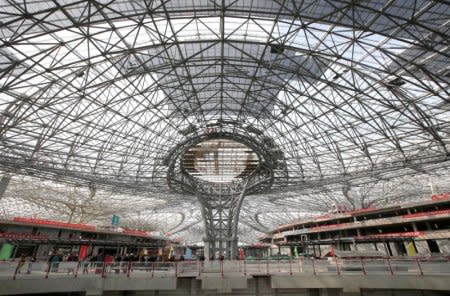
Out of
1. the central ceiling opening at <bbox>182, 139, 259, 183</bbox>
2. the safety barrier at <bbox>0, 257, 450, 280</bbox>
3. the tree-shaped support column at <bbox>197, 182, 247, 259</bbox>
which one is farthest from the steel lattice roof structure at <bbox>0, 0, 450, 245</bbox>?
the safety barrier at <bbox>0, 257, 450, 280</bbox>

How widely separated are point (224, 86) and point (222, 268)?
68.4 ft

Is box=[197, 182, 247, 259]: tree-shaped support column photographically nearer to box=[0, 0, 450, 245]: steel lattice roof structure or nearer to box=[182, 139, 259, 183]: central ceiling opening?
box=[182, 139, 259, 183]: central ceiling opening

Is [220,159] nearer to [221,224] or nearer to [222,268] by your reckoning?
[221,224]

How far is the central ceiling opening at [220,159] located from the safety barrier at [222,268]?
2253cm

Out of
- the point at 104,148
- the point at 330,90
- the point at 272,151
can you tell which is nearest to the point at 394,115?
the point at 330,90

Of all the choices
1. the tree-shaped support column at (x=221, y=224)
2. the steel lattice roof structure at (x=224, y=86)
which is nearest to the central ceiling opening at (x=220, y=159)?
the steel lattice roof structure at (x=224, y=86)

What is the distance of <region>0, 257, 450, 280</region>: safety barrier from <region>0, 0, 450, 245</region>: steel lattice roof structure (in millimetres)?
14037

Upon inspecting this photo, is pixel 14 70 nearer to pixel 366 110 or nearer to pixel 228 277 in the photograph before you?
pixel 228 277

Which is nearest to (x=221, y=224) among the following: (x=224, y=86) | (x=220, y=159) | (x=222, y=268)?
Answer: (x=220, y=159)

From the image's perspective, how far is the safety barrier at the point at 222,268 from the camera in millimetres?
15377

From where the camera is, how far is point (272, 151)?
3850cm

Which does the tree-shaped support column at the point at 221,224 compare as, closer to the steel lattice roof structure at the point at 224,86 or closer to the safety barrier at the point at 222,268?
the steel lattice roof structure at the point at 224,86

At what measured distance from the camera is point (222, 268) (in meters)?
17.6

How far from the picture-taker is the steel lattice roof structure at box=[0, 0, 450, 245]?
57.1 ft
